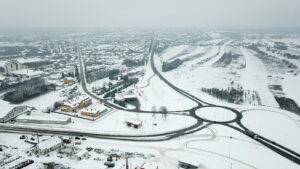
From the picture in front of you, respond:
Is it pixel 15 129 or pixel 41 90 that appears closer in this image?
pixel 15 129

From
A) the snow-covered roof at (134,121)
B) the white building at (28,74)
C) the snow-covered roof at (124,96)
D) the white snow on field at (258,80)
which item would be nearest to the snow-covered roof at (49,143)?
the snow-covered roof at (134,121)

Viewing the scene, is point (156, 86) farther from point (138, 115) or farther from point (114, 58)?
point (114, 58)

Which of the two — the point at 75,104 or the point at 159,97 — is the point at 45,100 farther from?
the point at 159,97

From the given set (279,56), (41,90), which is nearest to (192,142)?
(41,90)

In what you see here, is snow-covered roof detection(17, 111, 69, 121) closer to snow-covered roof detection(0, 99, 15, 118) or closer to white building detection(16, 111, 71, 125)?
white building detection(16, 111, 71, 125)

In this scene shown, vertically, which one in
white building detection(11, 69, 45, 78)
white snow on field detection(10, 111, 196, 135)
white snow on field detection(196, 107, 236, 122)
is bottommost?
white snow on field detection(10, 111, 196, 135)

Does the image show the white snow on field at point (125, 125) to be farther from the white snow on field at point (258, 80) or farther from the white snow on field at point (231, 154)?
the white snow on field at point (258, 80)

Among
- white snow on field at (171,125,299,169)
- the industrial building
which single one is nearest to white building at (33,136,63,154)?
the industrial building

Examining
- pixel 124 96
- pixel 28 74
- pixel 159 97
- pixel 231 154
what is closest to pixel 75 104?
pixel 124 96
